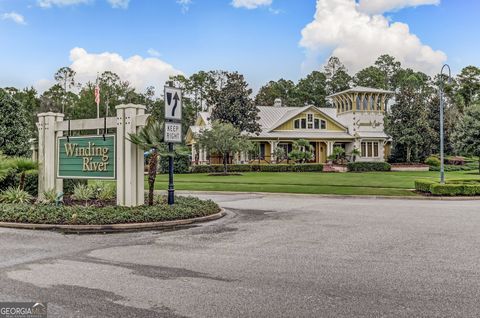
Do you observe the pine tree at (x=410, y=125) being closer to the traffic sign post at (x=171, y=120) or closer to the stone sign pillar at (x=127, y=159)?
the traffic sign post at (x=171, y=120)

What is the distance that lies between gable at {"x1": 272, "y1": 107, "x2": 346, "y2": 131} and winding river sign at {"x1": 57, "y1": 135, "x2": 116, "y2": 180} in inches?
1346

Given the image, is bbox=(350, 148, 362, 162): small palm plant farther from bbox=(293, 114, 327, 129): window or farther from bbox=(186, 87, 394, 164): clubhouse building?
bbox=(293, 114, 327, 129): window

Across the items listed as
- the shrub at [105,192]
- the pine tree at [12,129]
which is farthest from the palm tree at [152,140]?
the pine tree at [12,129]

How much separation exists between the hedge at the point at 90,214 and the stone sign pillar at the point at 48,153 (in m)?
2.01

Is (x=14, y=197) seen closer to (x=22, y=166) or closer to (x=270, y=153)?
(x=22, y=166)

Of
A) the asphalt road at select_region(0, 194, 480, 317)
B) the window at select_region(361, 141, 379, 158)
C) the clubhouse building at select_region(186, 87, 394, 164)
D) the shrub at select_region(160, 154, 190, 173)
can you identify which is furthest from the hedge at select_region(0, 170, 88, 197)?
the window at select_region(361, 141, 379, 158)

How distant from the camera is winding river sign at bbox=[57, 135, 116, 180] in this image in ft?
42.6

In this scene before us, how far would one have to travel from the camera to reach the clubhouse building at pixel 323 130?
45.8 m

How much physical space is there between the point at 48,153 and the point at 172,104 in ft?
15.6

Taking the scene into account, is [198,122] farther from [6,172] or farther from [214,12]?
[6,172]

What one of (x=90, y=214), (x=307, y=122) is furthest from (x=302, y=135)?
(x=90, y=214)

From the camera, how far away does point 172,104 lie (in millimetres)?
12867

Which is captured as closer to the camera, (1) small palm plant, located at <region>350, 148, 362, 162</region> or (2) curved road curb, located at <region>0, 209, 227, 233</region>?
(2) curved road curb, located at <region>0, 209, 227, 233</region>

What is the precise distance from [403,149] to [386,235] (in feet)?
140
